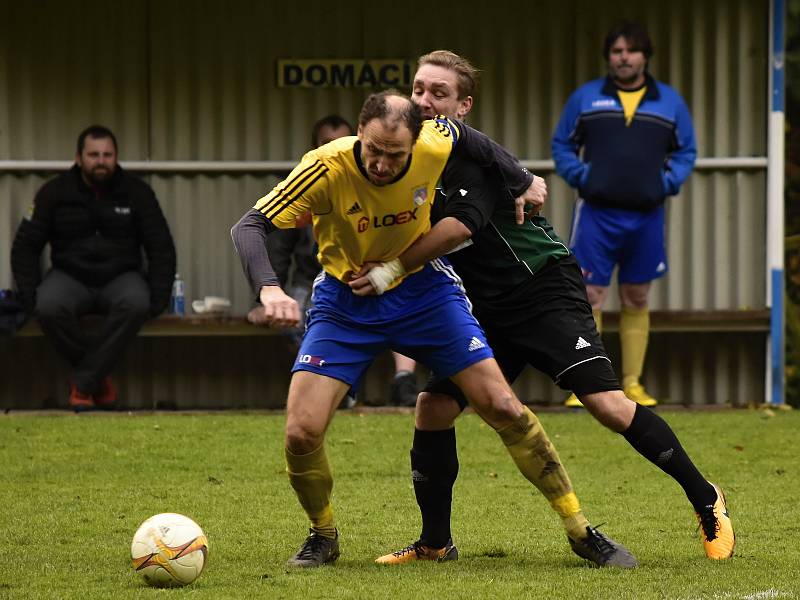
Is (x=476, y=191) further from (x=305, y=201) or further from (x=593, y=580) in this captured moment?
(x=593, y=580)

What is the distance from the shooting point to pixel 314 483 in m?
6.33

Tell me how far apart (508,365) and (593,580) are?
3.97 feet

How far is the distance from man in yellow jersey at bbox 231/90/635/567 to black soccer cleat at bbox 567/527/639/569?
0.08 feet

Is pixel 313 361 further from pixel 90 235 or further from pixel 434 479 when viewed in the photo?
pixel 90 235

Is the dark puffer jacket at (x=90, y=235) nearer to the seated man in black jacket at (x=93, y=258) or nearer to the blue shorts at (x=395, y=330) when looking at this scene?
the seated man in black jacket at (x=93, y=258)

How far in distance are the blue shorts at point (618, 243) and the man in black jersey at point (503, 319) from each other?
4.43m

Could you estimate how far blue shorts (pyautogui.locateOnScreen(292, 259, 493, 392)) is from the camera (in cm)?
626

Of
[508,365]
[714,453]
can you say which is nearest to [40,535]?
[508,365]

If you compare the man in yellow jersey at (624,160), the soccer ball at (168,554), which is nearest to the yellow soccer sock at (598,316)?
the man in yellow jersey at (624,160)

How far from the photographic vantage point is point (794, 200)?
1283cm

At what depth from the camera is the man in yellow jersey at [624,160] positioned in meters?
11.1

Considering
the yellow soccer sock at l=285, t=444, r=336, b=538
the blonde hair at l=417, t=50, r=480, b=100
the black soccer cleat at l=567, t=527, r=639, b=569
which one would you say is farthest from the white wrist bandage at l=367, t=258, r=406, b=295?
the black soccer cleat at l=567, t=527, r=639, b=569

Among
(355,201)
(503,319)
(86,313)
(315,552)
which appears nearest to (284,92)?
(86,313)

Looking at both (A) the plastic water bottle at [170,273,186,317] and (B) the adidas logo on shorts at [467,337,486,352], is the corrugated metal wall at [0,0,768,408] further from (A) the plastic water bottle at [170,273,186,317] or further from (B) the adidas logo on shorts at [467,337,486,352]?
(B) the adidas logo on shorts at [467,337,486,352]
